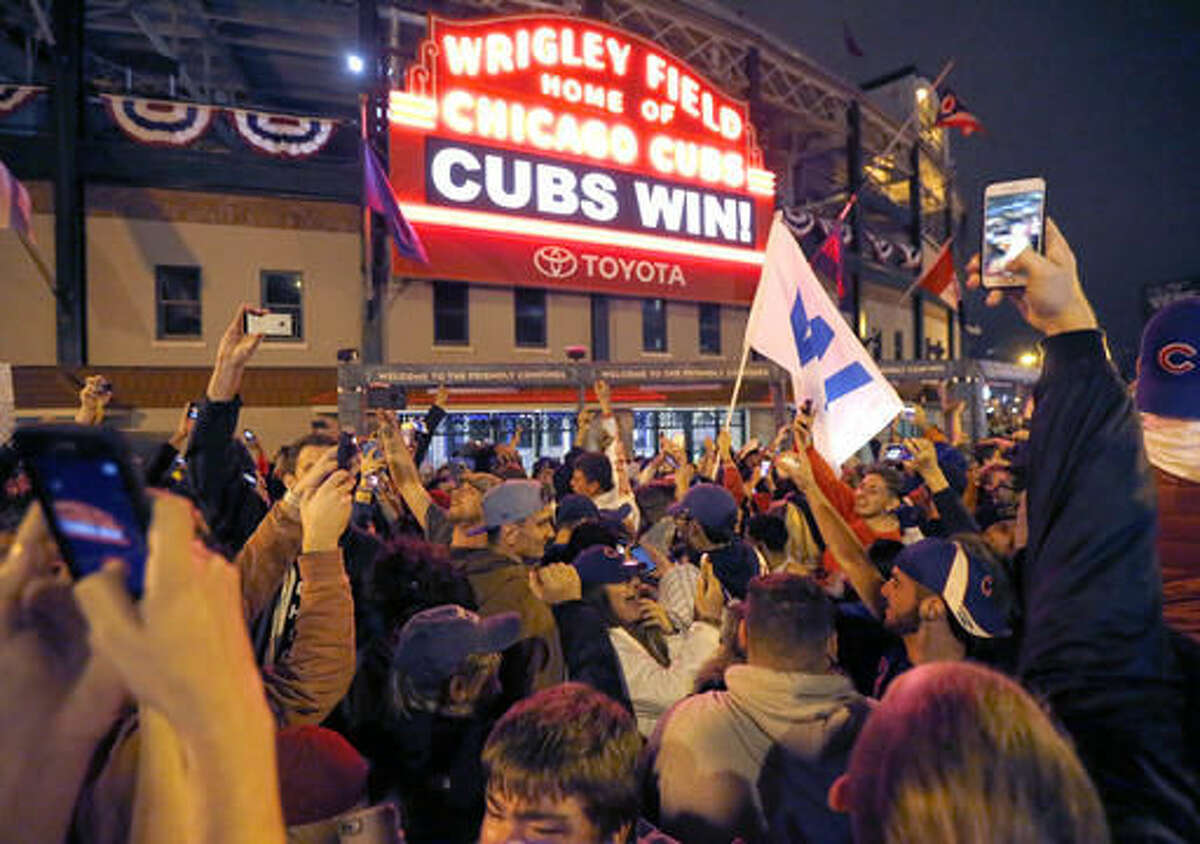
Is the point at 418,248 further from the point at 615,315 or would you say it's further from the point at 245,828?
the point at 245,828

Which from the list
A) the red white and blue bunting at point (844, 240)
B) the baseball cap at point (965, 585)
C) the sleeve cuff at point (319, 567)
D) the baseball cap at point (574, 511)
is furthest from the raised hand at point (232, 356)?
the red white and blue bunting at point (844, 240)

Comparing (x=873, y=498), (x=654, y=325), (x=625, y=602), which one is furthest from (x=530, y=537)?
(x=654, y=325)

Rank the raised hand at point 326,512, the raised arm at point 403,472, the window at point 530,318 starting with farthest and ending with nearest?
1. the window at point 530,318
2. the raised arm at point 403,472
3. the raised hand at point 326,512

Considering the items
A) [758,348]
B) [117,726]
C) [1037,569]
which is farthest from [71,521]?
[758,348]

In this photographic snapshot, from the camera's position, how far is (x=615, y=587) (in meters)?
3.21

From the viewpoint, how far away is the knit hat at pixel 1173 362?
5.61 ft

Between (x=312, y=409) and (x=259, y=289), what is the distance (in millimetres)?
2994

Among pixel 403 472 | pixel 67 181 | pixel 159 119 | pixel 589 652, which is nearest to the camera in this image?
pixel 589 652

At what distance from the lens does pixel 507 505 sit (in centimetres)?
374

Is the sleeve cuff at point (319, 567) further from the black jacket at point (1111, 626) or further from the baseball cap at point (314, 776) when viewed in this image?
the black jacket at point (1111, 626)

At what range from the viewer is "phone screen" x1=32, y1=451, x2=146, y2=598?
0.76 m

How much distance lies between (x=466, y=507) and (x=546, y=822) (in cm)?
255

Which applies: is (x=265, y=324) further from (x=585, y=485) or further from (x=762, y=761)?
(x=585, y=485)

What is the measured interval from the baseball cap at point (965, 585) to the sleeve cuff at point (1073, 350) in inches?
44.7
